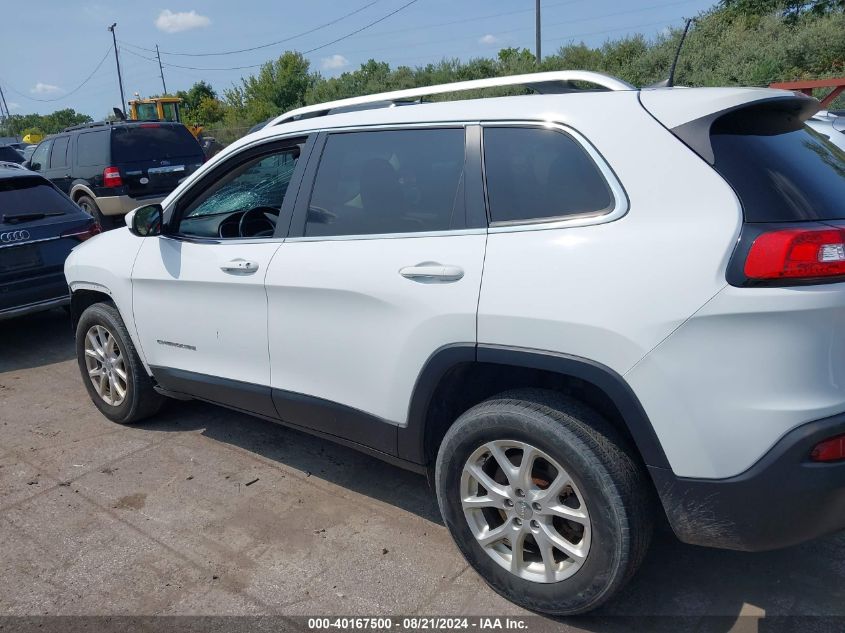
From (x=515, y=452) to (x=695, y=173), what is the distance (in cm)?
117

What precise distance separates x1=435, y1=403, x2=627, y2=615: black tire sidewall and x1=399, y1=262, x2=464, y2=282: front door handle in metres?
0.51

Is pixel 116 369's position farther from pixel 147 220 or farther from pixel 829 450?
pixel 829 450

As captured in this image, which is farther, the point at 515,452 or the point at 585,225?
the point at 515,452

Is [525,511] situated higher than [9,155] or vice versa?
[9,155]

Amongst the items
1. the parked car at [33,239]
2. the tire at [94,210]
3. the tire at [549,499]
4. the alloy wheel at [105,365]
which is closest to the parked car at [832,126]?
the tire at [549,499]

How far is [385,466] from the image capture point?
397 cm

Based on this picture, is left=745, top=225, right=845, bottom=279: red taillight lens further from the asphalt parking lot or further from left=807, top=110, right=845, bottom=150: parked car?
left=807, top=110, right=845, bottom=150: parked car

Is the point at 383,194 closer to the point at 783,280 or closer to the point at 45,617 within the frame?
the point at 783,280

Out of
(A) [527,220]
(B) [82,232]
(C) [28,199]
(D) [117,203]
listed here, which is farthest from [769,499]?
(D) [117,203]

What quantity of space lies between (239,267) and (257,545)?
1.30 meters

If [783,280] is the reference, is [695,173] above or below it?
above

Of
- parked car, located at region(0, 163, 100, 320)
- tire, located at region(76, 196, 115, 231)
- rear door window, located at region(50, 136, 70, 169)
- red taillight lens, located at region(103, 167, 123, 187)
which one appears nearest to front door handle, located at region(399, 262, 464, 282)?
parked car, located at region(0, 163, 100, 320)

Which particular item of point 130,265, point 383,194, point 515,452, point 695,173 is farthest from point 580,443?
point 130,265

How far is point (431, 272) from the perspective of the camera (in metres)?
2.74
